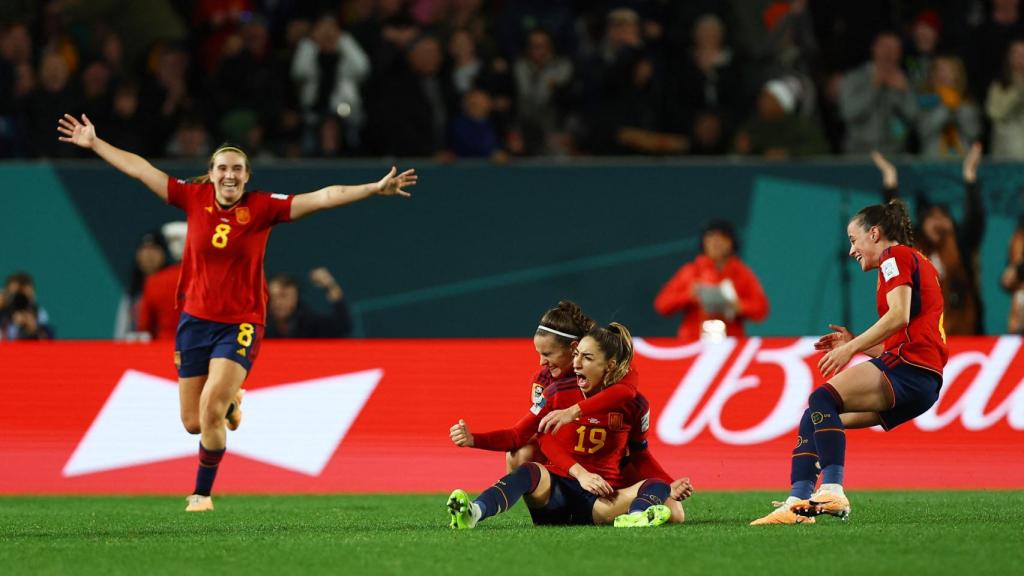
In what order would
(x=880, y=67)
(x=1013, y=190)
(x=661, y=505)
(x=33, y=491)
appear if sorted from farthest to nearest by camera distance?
(x=880, y=67) → (x=1013, y=190) → (x=33, y=491) → (x=661, y=505)

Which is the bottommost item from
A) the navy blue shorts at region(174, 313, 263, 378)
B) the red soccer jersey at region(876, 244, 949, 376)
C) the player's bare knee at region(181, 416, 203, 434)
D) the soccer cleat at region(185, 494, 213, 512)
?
the soccer cleat at region(185, 494, 213, 512)

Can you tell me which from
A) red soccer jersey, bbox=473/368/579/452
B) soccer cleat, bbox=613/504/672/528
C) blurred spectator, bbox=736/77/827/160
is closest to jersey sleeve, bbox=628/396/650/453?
red soccer jersey, bbox=473/368/579/452

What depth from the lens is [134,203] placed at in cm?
1522

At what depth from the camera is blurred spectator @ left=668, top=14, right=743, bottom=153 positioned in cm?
1622

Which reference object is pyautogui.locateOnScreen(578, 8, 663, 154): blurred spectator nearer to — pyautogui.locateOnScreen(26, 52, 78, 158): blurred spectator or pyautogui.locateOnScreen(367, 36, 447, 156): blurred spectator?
pyautogui.locateOnScreen(367, 36, 447, 156): blurred spectator

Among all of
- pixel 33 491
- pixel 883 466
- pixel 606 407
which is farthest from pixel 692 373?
pixel 33 491

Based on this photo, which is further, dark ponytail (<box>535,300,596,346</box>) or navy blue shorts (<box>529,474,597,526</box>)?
dark ponytail (<box>535,300,596,346</box>)

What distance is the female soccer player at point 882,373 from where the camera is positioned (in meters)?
8.28

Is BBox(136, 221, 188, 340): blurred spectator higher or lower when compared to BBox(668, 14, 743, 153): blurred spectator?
lower

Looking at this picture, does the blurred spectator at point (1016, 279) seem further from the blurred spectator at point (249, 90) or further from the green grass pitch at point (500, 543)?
the blurred spectator at point (249, 90)

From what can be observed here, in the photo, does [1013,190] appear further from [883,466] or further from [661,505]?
[661,505]

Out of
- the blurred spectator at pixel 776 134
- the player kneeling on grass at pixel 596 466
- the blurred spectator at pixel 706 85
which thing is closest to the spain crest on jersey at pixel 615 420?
the player kneeling on grass at pixel 596 466

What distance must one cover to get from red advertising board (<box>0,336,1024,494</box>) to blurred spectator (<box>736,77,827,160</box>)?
380cm

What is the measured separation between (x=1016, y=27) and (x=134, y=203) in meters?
8.94
